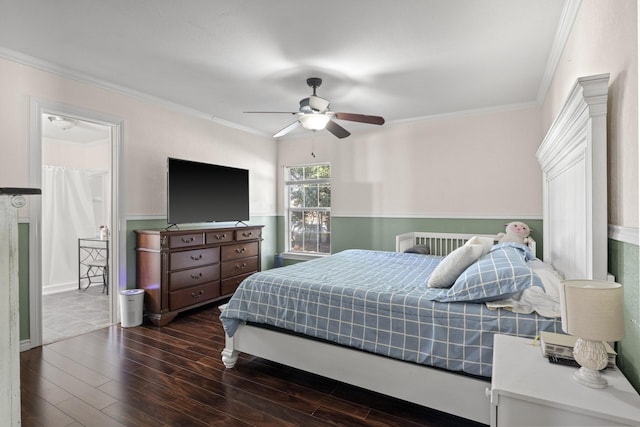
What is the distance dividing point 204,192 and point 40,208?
1.58m

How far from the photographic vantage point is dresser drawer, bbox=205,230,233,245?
3967 millimetres

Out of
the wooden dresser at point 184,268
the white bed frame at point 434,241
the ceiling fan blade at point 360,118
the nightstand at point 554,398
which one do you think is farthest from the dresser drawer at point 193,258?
the nightstand at point 554,398

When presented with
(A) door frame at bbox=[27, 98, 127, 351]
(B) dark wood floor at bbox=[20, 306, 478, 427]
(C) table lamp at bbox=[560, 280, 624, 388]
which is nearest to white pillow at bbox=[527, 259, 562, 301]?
(C) table lamp at bbox=[560, 280, 624, 388]

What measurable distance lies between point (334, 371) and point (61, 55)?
10.9ft

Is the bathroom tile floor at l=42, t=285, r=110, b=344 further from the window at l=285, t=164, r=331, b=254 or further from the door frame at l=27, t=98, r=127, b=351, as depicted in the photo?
the window at l=285, t=164, r=331, b=254

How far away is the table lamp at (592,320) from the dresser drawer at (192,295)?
346 centimetres

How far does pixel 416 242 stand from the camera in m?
4.58

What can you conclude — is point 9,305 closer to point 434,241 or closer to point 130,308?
point 130,308

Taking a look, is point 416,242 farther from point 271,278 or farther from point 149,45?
point 149,45

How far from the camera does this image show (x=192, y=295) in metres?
3.77

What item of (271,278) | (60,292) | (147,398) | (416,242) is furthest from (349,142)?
(60,292)

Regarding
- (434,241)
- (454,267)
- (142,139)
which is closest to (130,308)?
(142,139)

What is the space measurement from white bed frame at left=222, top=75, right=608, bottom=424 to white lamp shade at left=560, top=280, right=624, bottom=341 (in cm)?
45

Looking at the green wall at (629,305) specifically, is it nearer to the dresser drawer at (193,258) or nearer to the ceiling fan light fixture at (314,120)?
the ceiling fan light fixture at (314,120)
